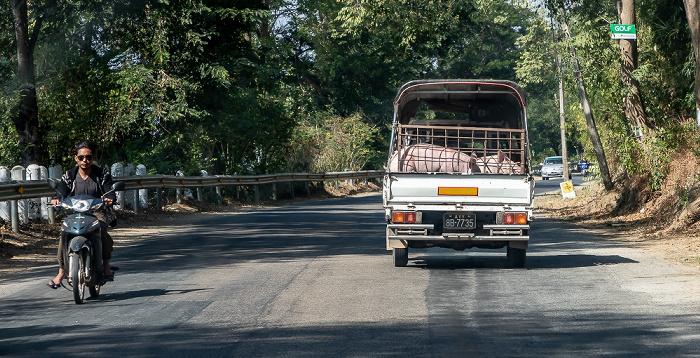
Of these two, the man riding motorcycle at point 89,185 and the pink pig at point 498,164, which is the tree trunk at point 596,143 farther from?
the man riding motorcycle at point 89,185

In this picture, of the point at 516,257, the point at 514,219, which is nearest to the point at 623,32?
the point at 516,257

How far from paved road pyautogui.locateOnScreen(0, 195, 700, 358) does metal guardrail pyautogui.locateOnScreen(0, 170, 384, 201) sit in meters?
2.48

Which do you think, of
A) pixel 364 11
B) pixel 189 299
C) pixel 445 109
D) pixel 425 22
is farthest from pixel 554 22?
pixel 189 299

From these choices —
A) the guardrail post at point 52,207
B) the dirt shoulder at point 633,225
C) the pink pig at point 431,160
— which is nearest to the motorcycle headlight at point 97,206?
the pink pig at point 431,160

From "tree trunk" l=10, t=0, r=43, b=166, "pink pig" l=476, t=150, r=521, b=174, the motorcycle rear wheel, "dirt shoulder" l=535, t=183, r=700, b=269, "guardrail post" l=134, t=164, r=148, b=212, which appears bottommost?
"dirt shoulder" l=535, t=183, r=700, b=269

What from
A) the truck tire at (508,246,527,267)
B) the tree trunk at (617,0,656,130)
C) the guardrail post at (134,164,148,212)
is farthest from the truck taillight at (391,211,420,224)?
the guardrail post at (134,164,148,212)

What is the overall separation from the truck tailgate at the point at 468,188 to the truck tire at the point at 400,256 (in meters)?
0.87

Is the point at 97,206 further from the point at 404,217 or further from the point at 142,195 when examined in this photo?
the point at 142,195

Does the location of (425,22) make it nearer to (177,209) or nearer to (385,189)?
(177,209)

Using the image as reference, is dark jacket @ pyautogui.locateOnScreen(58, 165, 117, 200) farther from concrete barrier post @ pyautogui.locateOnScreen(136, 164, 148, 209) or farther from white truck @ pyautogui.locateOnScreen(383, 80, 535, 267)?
concrete barrier post @ pyautogui.locateOnScreen(136, 164, 148, 209)

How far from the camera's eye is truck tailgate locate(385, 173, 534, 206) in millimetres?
11930

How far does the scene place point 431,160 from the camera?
13094 millimetres

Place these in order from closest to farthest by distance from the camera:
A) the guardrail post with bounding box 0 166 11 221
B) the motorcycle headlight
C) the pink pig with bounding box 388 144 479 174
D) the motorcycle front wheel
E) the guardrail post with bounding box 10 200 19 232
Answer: the motorcycle front wheel
the motorcycle headlight
the pink pig with bounding box 388 144 479 174
the guardrail post with bounding box 10 200 19 232
the guardrail post with bounding box 0 166 11 221

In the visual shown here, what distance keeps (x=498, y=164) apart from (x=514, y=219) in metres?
1.44
